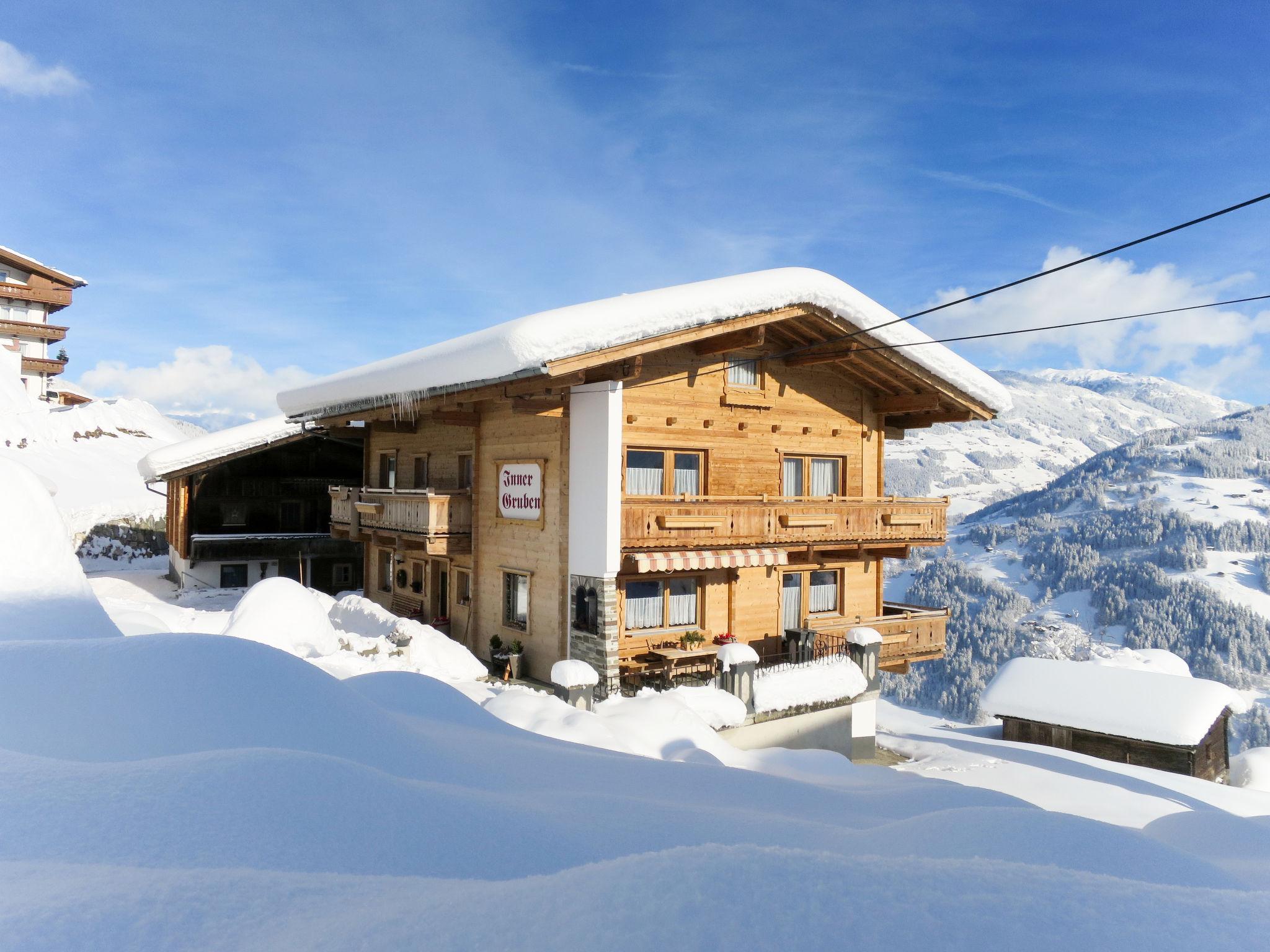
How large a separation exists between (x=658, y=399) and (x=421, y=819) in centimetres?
1294

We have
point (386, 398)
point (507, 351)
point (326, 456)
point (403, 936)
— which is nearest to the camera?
point (403, 936)

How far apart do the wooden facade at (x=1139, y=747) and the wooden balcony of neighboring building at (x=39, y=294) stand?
2647 inches

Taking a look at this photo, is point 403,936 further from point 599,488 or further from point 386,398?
point 386,398

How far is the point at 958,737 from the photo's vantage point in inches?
894

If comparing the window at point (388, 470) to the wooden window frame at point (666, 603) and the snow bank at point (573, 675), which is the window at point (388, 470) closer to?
the wooden window frame at point (666, 603)

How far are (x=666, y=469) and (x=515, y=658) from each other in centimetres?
535

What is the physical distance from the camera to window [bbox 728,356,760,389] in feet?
54.5

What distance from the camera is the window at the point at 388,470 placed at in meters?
21.9

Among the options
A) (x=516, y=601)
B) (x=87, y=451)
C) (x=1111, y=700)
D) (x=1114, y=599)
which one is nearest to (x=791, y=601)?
(x=516, y=601)

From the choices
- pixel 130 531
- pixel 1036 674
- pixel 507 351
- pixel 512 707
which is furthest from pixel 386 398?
pixel 130 531

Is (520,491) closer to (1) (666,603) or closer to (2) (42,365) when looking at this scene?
(1) (666,603)

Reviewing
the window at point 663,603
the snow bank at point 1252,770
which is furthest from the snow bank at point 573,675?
the snow bank at point 1252,770

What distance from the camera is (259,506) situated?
27953 millimetres

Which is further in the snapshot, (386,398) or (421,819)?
(386,398)
